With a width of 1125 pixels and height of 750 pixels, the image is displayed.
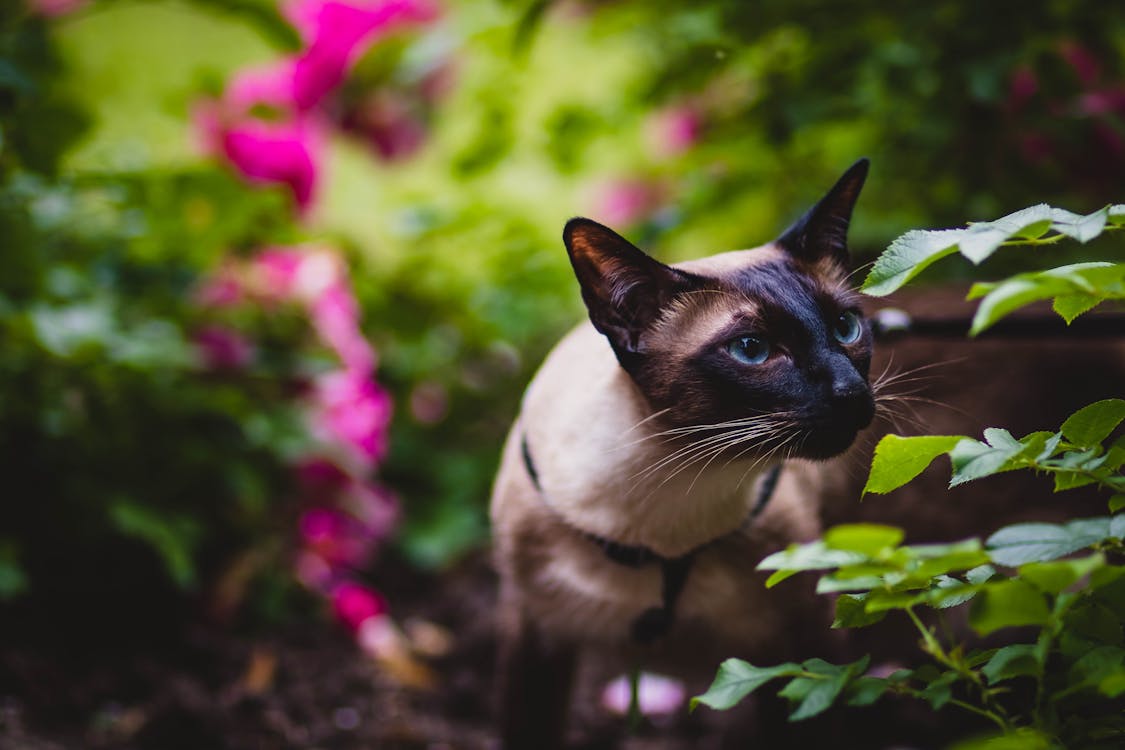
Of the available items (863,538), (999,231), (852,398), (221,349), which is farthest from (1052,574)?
(221,349)

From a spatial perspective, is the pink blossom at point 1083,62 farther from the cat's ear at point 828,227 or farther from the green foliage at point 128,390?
the green foliage at point 128,390

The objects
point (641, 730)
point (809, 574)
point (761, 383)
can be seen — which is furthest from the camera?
point (641, 730)

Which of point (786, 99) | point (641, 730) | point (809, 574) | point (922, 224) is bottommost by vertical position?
point (641, 730)

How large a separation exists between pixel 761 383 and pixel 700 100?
1805 millimetres

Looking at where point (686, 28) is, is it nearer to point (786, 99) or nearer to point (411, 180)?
point (786, 99)

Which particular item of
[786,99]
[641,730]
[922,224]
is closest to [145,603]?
[641,730]

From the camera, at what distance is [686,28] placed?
6.57ft

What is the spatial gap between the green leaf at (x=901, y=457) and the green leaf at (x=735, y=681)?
6.9 inches

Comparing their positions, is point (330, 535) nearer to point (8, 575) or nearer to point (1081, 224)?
point (8, 575)

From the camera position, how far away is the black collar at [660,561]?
49.1 inches

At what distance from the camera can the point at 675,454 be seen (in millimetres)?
1094

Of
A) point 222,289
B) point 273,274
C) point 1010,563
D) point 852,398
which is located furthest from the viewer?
point 273,274

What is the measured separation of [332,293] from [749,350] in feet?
5.22

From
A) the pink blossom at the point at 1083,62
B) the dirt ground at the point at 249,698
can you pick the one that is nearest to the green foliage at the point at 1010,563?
the dirt ground at the point at 249,698
